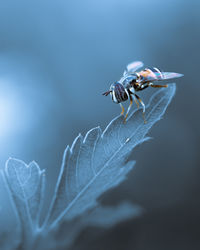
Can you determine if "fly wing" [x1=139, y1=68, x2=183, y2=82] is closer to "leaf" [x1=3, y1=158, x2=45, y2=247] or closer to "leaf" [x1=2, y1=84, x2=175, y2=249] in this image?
"leaf" [x1=2, y1=84, x2=175, y2=249]

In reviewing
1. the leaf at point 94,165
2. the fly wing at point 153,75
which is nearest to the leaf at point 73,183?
the leaf at point 94,165

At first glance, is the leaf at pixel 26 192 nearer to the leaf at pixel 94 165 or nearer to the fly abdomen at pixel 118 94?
the leaf at pixel 94 165

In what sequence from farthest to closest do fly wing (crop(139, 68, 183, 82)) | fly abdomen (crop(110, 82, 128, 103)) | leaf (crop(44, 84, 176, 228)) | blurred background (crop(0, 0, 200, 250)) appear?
1. fly wing (crop(139, 68, 183, 82))
2. blurred background (crop(0, 0, 200, 250))
3. fly abdomen (crop(110, 82, 128, 103))
4. leaf (crop(44, 84, 176, 228))

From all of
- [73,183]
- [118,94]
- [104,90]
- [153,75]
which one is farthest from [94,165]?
[104,90]

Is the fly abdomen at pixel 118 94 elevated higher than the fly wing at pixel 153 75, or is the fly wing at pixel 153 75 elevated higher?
the fly abdomen at pixel 118 94

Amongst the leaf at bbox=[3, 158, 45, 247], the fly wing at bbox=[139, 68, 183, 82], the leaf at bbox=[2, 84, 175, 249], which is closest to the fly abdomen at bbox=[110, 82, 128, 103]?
the fly wing at bbox=[139, 68, 183, 82]

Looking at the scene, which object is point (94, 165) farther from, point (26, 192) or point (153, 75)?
point (153, 75)

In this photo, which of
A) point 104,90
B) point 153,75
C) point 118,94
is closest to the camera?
point 118,94
